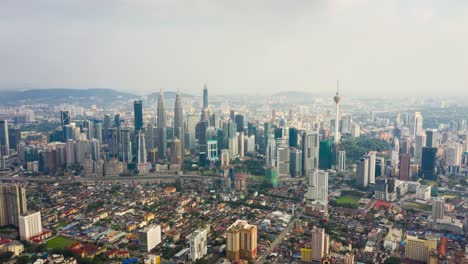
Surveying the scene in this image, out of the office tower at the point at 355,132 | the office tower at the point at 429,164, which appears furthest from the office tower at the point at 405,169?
the office tower at the point at 355,132

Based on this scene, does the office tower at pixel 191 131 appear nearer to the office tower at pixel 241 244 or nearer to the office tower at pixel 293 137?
the office tower at pixel 293 137

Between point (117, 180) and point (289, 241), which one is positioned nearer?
point (289, 241)


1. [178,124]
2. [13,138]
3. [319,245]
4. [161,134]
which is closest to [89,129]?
[13,138]

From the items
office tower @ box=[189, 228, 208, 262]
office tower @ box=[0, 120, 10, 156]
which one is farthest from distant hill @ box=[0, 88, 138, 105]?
office tower @ box=[189, 228, 208, 262]

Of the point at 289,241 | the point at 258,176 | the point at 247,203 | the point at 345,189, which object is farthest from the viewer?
the point at 258,176

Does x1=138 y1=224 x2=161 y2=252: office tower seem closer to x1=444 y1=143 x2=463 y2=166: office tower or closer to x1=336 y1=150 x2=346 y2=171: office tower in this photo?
x1=336 y1=150 x2=346 y2=171: office tower

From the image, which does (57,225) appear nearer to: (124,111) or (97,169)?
(97,169)

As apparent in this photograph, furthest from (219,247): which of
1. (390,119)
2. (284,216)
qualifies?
(390,119)
